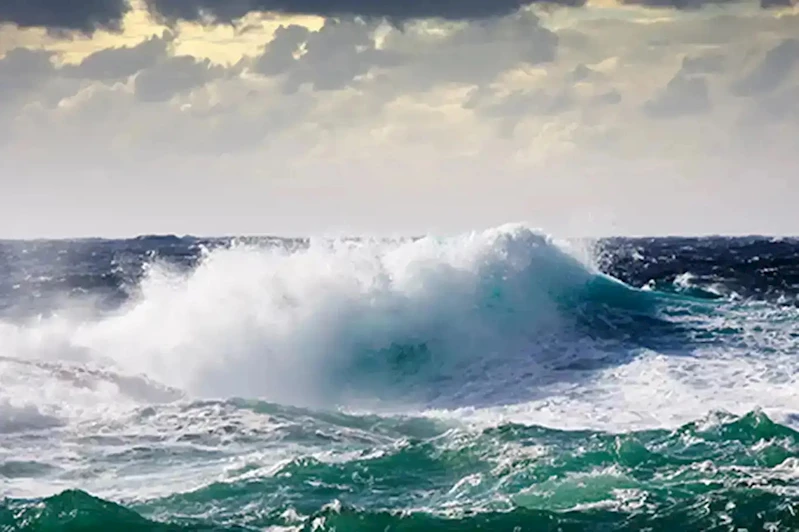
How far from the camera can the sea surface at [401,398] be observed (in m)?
11.9

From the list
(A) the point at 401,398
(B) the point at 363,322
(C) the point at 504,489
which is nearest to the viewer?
(C) the point at 504,489

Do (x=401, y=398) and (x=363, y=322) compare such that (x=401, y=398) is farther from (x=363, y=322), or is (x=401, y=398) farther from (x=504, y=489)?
(x=504, y=489)

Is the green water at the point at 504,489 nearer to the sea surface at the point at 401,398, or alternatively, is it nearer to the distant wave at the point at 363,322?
the sea surface at the point at 401,398

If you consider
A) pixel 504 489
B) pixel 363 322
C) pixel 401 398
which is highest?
pixel 363 322

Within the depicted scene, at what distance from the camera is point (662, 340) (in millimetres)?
26625

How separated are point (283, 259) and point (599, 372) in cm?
999

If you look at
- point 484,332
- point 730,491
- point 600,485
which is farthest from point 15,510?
point 484,332

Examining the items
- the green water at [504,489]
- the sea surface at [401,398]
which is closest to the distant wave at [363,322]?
the sea surface at [401,398]

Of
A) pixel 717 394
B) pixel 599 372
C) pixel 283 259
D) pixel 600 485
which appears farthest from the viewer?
pixel 283 259

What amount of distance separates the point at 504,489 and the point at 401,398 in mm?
9368

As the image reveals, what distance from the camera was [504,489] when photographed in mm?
12539

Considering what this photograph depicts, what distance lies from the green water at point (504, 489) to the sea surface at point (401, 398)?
0.14 ft

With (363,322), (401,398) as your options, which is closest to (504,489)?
(401,398)

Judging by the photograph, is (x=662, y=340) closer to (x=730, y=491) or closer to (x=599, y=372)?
(x=599, y=372)
